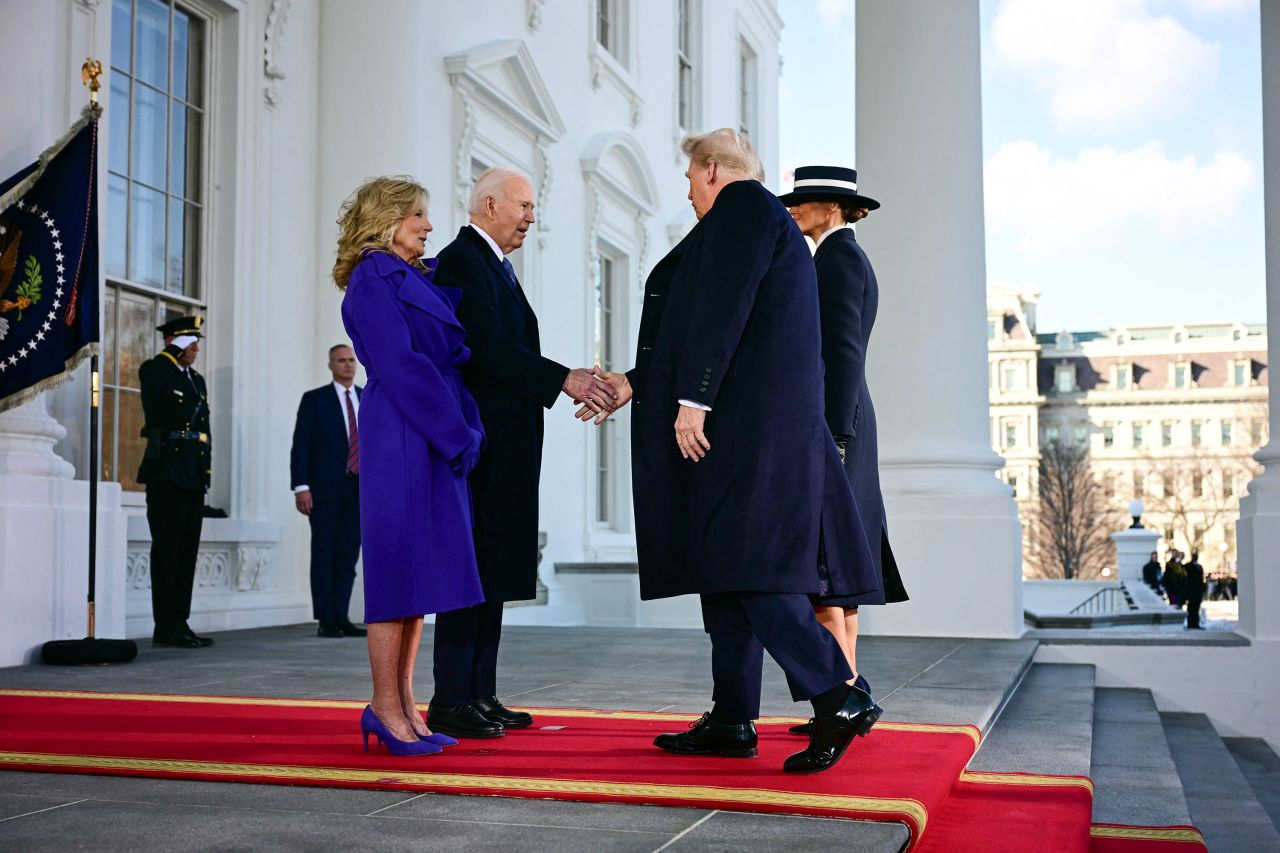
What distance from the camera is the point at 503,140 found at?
517 inches

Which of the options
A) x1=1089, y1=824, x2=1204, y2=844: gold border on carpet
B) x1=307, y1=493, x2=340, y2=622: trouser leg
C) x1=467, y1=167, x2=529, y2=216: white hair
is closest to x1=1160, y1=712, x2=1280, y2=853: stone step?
x1=1089, y1=824, x2=1204, y2=844: gold border on carpet

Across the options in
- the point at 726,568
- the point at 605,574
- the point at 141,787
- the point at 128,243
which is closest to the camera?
the point at 141,787

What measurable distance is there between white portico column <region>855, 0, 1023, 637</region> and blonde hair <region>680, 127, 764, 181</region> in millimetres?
5156

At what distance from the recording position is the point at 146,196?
30.2 ft

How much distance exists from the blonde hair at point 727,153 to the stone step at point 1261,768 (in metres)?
3.39

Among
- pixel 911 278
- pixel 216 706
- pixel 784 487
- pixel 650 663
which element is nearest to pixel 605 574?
pixel 911 278

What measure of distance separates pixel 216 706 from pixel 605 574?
382 inches

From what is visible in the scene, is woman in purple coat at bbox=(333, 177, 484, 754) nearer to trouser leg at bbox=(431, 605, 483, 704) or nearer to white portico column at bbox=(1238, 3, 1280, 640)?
trouser leg at bbox=(431, 605, 483, 704)

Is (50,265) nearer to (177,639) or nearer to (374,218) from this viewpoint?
(177,639)

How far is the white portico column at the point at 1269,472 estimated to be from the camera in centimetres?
810

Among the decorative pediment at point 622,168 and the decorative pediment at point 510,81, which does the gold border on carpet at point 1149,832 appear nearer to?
the decorative pediment at point 510,81

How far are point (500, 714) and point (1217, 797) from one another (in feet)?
9.01

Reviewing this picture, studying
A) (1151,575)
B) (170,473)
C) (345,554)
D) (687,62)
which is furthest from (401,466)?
(1151,575)

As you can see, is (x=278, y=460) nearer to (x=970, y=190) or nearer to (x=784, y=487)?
(x=970, y=190)
